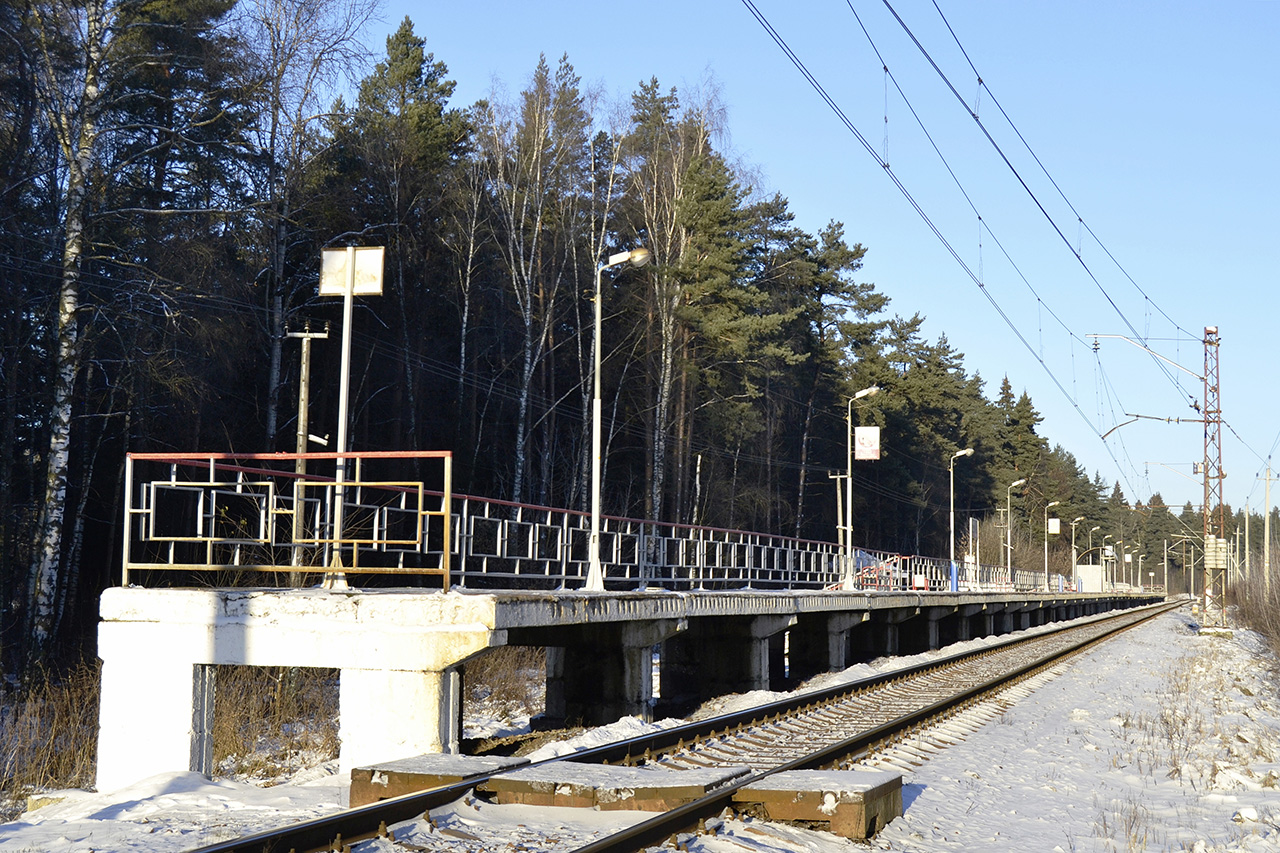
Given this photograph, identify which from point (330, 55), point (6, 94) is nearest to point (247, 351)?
point (330, 55)

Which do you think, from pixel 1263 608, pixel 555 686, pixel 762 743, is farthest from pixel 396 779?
pixel 1263 608

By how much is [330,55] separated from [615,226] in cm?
1934

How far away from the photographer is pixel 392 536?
2819 cm

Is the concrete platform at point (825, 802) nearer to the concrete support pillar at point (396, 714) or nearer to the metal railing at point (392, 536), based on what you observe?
the concrete support pillar at point (396, 714)

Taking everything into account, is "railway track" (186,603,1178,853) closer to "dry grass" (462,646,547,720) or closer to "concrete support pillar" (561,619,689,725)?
"concrete support pillar" (561,619,689,725)

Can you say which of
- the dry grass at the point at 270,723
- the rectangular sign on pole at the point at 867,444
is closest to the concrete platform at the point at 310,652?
the dry grass at the point at 270,723

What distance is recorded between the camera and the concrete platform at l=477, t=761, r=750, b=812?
312 inches

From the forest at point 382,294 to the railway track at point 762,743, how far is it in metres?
12.8

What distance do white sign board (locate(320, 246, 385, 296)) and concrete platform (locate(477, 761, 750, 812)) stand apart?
7.89 metres

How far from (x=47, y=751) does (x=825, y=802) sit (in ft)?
30.2

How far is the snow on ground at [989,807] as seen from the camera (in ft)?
23.7

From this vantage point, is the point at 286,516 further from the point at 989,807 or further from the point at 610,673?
the point at 989,807

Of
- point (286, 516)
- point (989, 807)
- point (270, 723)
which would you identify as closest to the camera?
point (989, 807)

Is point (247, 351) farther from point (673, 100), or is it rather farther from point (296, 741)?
point (673, 100)
